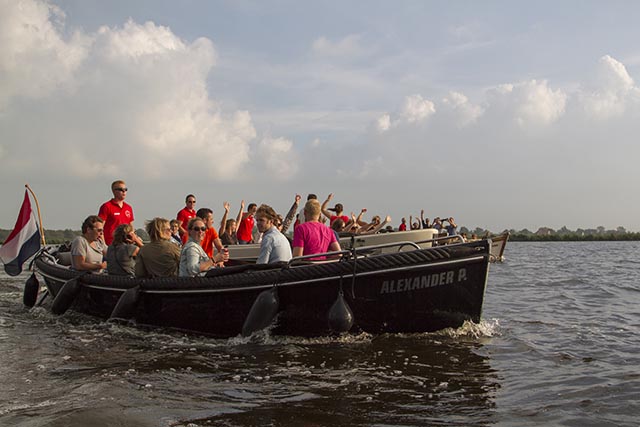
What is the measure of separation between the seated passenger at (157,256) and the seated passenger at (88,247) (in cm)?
132

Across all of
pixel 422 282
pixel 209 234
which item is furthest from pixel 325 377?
pixel 209 234

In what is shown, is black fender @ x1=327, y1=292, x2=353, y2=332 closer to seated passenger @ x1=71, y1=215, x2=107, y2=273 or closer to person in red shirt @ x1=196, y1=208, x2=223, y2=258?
person in red shirt @ x1=196, y1=208, x2=223, y2=258

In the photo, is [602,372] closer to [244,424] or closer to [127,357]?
[244,424]

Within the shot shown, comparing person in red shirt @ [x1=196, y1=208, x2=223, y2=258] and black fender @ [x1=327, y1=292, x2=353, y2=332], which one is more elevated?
person in red shirt @ [x1=196, y1=208, x2=223, y2=258]

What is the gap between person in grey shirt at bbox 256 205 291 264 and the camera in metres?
7.60

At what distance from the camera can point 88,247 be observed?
9.54 m

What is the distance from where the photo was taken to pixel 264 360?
6.45m

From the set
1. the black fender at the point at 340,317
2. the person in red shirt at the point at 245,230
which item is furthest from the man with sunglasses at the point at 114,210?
the black fender at the point at 340,317

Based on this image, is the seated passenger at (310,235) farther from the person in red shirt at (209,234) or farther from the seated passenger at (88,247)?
the seated passenger at (88,247)

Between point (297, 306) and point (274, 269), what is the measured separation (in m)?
0.51

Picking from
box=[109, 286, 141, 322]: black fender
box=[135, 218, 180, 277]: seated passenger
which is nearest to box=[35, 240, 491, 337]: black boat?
box=[135, 218, 180, 277]: seated passenger

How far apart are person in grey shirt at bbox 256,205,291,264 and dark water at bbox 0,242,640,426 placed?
98 cm

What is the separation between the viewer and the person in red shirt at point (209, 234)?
30.4 feet

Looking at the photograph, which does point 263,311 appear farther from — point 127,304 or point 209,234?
point 209,234
